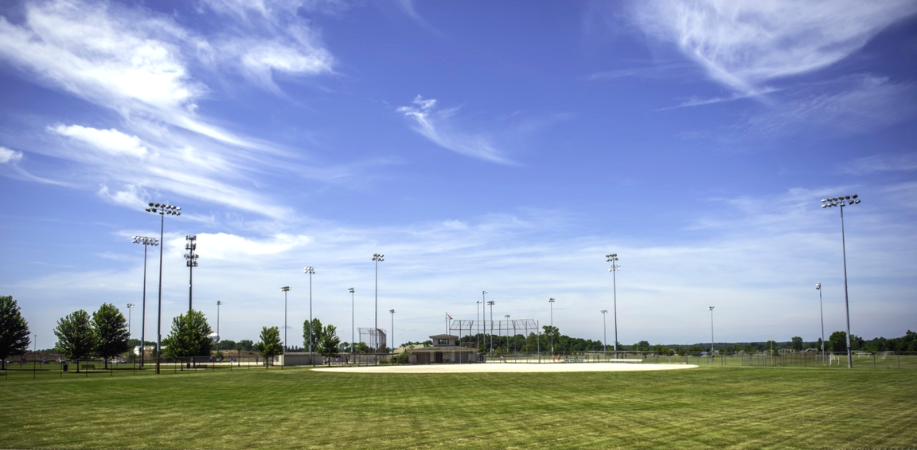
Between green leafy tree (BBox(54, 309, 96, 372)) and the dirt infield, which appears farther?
green leafy tree (BBox(54, 309, 96, 372))

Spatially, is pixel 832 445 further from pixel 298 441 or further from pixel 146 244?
pixel 146 244

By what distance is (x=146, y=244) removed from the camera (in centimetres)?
7981

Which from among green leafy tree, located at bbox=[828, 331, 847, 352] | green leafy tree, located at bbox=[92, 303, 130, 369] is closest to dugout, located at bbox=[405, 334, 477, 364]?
green leafy tree, located at bbox=[92, 303, 130, 369]

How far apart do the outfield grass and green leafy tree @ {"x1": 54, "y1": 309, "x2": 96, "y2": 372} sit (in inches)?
1965

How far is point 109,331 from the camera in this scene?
76.3 meters

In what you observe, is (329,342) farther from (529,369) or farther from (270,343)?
(529,369)

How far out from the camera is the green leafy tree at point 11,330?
69.2 meters

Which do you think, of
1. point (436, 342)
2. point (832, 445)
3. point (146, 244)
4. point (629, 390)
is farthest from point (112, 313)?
point (832, 445)

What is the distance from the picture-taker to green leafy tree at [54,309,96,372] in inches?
2894

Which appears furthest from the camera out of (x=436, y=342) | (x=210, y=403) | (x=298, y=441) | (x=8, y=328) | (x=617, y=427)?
(x=436, y=342)

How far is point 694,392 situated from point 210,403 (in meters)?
20.8

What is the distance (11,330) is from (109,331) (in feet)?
32.6

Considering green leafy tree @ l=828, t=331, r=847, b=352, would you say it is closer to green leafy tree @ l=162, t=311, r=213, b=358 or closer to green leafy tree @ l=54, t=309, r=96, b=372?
green leafy tree @ l=162, t=311, r=213, b=358

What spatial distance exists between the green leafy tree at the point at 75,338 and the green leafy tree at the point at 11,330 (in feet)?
11.4
